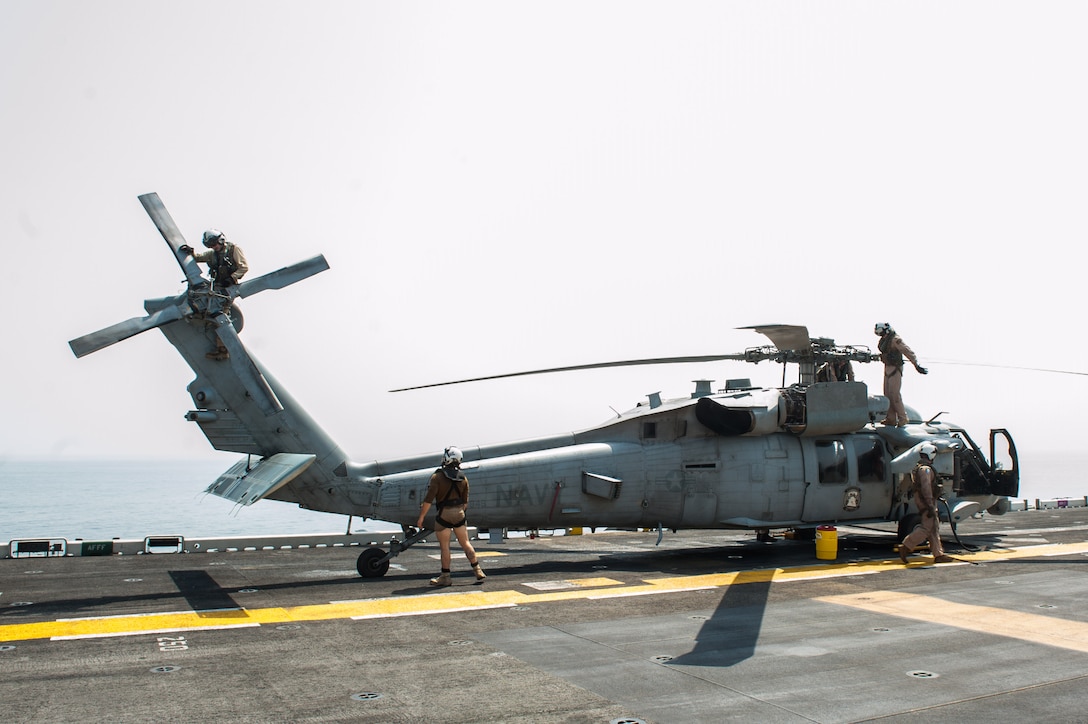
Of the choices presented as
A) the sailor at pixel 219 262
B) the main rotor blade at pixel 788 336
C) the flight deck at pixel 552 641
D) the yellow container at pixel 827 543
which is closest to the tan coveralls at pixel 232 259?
the sailor at pixel 219 262

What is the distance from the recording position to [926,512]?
555 inches

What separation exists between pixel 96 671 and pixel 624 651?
476 cm

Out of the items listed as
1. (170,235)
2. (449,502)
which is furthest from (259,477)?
(170,235)

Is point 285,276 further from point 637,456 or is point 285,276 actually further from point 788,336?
point 788,336

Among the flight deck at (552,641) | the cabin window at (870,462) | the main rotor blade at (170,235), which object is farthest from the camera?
the cabin window at (870,462)

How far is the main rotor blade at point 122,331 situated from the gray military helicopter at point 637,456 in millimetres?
21

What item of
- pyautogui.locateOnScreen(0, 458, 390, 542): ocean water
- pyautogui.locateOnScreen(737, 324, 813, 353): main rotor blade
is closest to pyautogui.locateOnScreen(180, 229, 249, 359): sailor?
pyautogui.locateOnScreen(737, 324, 813, 353): main rotor blade

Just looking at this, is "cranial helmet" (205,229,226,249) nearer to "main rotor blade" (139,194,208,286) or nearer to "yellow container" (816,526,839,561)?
"main rotor blade" (139,194,208,286)

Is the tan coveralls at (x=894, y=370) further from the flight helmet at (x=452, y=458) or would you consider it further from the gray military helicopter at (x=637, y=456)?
the flight helmet at (x=452, y=458)

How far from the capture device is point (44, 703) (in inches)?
239

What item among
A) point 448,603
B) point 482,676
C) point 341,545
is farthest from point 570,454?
point 482,676

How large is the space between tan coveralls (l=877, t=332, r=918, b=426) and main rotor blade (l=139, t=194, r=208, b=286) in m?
12.8

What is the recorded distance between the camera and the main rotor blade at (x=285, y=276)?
1219cm

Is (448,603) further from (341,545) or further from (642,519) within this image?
(341,545)
